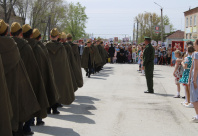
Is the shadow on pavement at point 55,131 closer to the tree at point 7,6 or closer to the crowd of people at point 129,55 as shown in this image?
the crowd of people at point 129,55

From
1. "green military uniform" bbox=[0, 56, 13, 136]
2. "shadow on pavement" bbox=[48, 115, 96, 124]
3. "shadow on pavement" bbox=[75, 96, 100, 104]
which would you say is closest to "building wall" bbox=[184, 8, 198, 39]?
"shadow on pavement" bbox=[75, 96, 100, 104]

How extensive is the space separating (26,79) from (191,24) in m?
58.4

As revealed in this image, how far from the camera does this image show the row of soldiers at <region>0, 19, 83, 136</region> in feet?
18.1

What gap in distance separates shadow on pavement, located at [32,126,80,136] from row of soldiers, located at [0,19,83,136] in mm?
257

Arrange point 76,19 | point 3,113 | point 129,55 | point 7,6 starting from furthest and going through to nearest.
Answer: point 76,19, point 7,6, point 129,55, point 3,113

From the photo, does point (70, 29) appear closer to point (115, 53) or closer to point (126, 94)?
point (115, 53)

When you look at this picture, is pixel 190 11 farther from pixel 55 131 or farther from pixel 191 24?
pixel 55 131

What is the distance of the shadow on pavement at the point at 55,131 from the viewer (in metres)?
7.18

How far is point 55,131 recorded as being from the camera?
7414 mm

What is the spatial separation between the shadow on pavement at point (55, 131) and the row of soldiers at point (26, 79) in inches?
10.1

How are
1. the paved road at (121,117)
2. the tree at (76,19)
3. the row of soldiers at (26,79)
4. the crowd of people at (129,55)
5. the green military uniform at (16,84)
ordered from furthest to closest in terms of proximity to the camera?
1. the tree at (76,19)
2. the crowd of people at (129,55)
3. the paved road at (121,117)
4. the green military uniform at (16,84)
5. the row of soldiers at (26,79)

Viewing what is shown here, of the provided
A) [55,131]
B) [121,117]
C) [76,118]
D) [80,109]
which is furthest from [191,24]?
[55,131]

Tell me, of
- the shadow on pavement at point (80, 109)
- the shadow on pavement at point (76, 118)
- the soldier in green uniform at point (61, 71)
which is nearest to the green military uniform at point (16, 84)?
the shadow on pavement at point (76, 118)

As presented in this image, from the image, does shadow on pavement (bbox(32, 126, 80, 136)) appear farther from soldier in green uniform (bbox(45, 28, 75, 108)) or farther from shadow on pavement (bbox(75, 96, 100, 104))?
shadow on pavement (bbox(75, 96, 100, 104))
